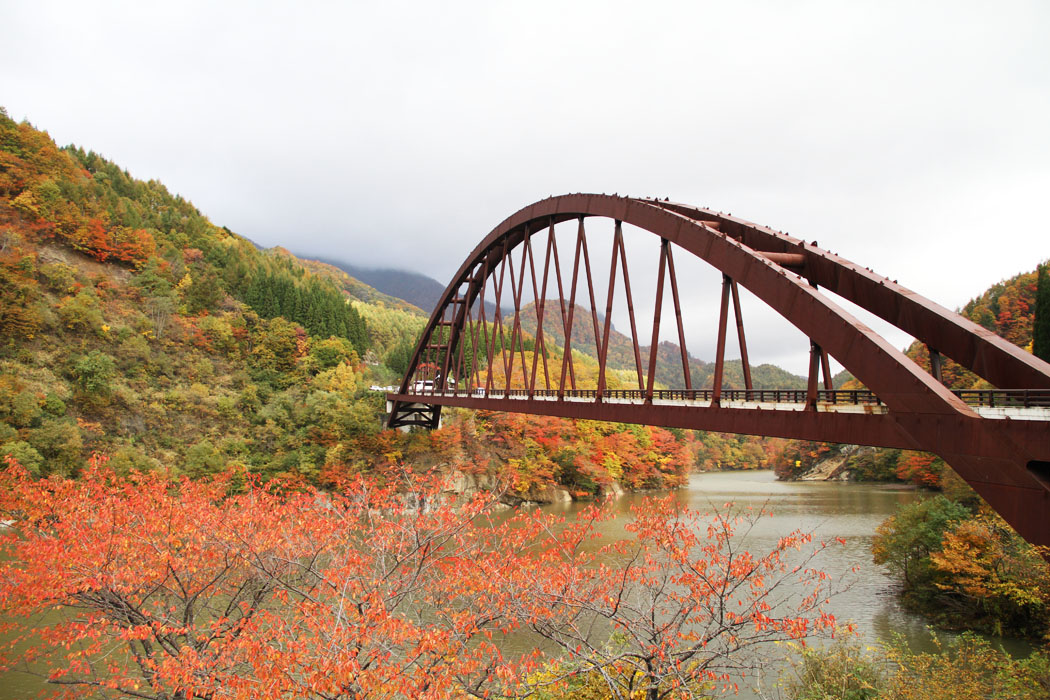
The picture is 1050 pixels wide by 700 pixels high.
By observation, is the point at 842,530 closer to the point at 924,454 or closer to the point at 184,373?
the point at 924,454

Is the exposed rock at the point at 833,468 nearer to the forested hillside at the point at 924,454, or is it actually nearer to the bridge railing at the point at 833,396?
the forested hillside at the point at 924,454

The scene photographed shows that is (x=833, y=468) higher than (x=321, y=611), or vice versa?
(x=321, y=611)

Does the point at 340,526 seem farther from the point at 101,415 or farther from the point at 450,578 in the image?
the point at 101,415

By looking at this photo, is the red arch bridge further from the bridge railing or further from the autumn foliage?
the autumn foliage

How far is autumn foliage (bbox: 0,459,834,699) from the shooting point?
7.75 metres

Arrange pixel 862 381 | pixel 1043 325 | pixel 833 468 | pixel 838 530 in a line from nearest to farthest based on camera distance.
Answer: pixel 862 381, pixel 838 530, pixel 1043 325, pixel 833 468

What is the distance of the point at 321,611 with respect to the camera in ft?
28.8

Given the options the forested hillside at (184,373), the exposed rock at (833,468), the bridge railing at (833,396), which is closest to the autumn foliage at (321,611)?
the bridge railing at (833,396)

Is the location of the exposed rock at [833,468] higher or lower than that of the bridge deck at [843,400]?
lower

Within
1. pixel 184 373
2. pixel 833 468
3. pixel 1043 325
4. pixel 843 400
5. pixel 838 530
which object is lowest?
pixel 833 468

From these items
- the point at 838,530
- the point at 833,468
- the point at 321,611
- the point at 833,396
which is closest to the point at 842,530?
the point at 838,530

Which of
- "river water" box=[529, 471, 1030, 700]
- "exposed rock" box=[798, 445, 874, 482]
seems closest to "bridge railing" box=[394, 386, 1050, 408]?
"river water" box=[529, 471, 1030, 700]

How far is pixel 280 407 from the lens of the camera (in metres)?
37.1

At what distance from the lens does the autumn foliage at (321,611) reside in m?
7.75
